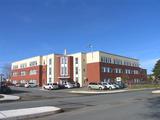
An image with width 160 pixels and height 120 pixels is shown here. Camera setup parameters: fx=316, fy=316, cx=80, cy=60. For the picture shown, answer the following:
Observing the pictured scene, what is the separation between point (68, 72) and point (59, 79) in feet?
11.3

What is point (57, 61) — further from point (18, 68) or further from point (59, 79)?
point (18, 68)

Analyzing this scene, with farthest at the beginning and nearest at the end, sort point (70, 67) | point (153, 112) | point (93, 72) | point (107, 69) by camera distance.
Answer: point (107, 69), point (70, 67), point (93, 72), point (153, 112)

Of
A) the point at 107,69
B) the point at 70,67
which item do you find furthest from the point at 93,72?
the point at 70,67

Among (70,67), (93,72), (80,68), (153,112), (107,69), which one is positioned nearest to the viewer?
(153,112)

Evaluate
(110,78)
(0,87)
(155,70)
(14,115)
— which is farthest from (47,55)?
(14,115)

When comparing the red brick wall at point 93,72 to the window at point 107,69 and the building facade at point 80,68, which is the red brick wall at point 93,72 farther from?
the window at point 107,69

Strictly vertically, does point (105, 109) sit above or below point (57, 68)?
below

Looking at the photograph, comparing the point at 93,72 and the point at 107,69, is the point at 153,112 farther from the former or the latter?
the point at 107,69

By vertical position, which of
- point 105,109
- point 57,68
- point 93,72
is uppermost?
point 57,68

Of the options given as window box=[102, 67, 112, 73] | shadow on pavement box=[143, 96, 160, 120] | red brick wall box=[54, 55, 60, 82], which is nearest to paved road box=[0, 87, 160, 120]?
shadow on pavement box=[143, 96, 160, 120]

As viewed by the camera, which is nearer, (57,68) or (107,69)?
(57,68)

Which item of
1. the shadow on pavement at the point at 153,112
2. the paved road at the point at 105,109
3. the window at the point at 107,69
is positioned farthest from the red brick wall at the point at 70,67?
the shadow on pavement at the point at 153,112

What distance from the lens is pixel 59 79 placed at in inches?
3691

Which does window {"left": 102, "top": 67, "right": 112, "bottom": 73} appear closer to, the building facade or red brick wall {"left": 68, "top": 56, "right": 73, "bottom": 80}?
the building facade
